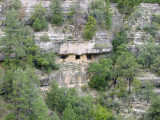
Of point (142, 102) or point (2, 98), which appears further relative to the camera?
point (142, 102)

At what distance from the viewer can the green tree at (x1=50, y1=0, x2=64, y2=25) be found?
54.3 metres

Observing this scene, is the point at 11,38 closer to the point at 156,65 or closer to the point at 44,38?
the point at 44,38

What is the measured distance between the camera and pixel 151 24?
193 feet

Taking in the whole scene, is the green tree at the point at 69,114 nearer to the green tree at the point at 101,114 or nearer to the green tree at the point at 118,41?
the green tree at the point at 101,114

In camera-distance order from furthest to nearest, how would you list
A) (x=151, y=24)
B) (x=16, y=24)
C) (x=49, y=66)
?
(x=151, y=24) < (x=49, y=66) < (x=16, y=24)

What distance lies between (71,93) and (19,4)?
20622mm

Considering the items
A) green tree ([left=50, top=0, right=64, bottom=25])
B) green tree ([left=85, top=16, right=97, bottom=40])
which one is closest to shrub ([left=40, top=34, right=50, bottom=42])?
green tree ([left=50, top=0, right=64, bottom=25])

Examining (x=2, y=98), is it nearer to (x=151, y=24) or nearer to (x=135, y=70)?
(x=135, y=70)

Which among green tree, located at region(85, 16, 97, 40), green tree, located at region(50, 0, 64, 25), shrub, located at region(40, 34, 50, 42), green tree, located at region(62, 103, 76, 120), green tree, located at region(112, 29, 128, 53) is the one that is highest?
green tree, located at region(50, 0, 64, 25)

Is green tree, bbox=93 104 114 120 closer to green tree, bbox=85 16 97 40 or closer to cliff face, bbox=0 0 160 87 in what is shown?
cliff face, bbox=0 0 160 87

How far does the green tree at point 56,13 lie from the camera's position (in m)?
54.3

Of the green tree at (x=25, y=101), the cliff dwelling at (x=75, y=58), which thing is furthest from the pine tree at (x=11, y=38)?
the cliff dwelling at (x=75, y=58)

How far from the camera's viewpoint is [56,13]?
54.8 metres

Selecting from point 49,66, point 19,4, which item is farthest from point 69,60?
point 19,4
